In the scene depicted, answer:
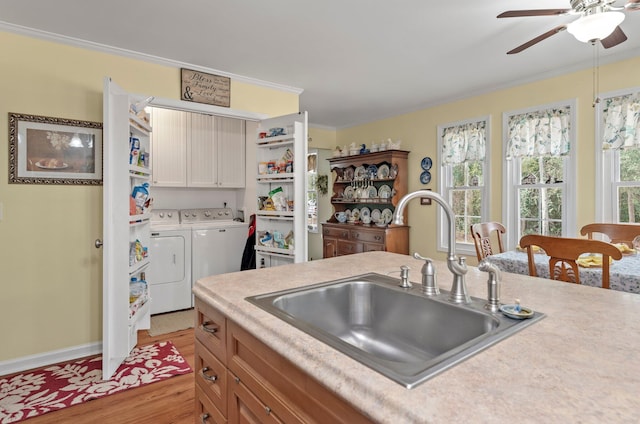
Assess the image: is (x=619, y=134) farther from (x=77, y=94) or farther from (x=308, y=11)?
(x=77, y=94)

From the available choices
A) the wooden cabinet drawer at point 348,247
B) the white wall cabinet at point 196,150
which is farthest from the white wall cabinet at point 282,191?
the wooden cabinet drawer at point 348,247

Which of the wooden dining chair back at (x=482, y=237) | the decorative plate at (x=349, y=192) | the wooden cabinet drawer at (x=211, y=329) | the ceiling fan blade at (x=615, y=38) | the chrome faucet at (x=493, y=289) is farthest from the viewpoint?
the decorative plate at (x=349, y=192)

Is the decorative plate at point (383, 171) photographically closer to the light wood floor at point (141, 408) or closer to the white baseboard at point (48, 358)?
the light wood floor at point (141, 408)

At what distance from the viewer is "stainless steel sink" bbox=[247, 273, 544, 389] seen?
2.73ft

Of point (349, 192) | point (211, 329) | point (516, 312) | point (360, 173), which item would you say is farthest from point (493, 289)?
point (349, 192)

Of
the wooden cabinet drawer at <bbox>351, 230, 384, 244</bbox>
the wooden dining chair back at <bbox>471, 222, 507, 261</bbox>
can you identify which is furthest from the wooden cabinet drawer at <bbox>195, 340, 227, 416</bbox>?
the wooden cabinet drawer at <bbox>351, 230, 384, 244</bbox>

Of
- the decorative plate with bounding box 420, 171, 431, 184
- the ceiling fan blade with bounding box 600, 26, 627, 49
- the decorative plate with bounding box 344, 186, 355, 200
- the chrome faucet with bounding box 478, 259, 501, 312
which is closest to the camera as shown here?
the chrome faucet with bounding box 478, 259, 501, 312

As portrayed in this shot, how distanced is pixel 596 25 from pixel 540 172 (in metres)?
2.07

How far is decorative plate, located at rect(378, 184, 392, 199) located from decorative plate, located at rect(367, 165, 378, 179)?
0.22 metres

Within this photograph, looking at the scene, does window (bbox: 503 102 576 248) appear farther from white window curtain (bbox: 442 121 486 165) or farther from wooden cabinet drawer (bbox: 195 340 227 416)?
wooden cabinet drawer (bbox: 195 340 227 416)

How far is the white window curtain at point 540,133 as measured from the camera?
3.38 m

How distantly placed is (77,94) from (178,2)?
1221mm

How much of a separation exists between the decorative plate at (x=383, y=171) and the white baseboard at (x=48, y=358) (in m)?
3.89

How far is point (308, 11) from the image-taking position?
7.70ft
